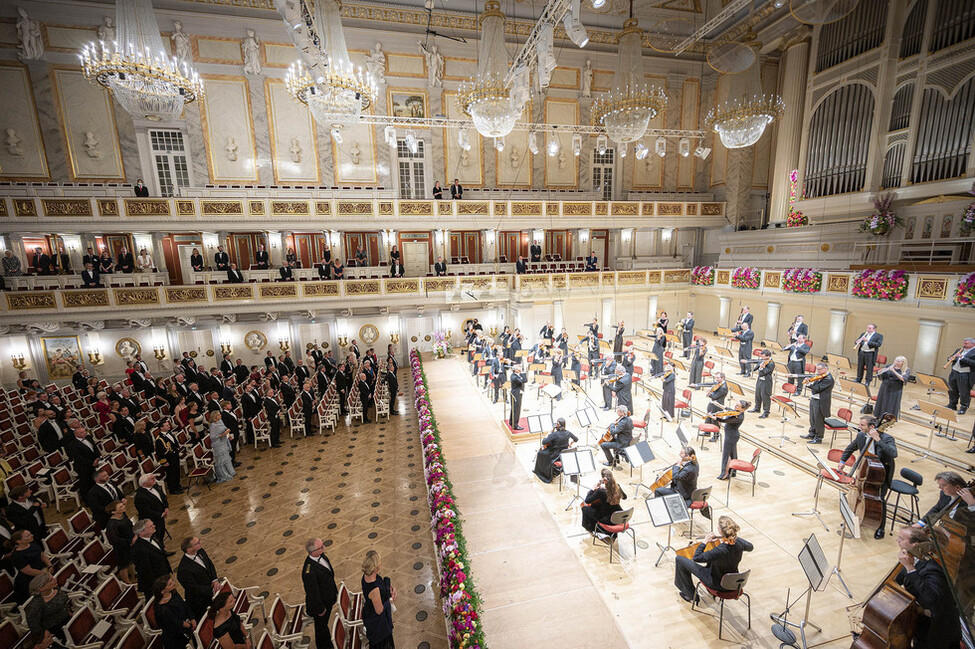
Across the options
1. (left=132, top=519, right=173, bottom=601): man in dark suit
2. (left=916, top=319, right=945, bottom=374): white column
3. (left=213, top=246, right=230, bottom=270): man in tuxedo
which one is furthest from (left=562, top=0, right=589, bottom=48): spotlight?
(left=213, top=246, right=230, bottom=270): man in tuxedo

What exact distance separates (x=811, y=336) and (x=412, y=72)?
21.2 m

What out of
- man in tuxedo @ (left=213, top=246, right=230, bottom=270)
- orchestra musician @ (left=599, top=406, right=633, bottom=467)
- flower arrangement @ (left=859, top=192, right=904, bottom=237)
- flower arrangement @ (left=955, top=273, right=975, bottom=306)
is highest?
flower arrangement @ (left=859, top=192, right=904, bottom=237)

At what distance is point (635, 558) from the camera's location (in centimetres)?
586

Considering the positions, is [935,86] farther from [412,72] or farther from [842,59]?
[412,72]

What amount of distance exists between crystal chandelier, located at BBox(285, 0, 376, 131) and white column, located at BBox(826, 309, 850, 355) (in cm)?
1692

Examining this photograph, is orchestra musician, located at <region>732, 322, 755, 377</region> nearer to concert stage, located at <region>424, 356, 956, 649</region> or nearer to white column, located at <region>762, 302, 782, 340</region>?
white column, located at <region>762, 302, 782, 340</region>

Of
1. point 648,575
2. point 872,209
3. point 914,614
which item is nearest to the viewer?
point 914,614

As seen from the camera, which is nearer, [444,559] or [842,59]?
[444,559]

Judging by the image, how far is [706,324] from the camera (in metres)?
20.2

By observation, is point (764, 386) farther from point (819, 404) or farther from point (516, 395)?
point (516, 395)

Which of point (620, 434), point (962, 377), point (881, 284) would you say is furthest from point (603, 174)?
point (620, 434)

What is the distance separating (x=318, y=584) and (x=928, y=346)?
55.4 ft

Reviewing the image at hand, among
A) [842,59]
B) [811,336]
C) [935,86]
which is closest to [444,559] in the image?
[811,336]

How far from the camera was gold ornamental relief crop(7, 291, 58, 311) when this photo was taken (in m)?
13.0
